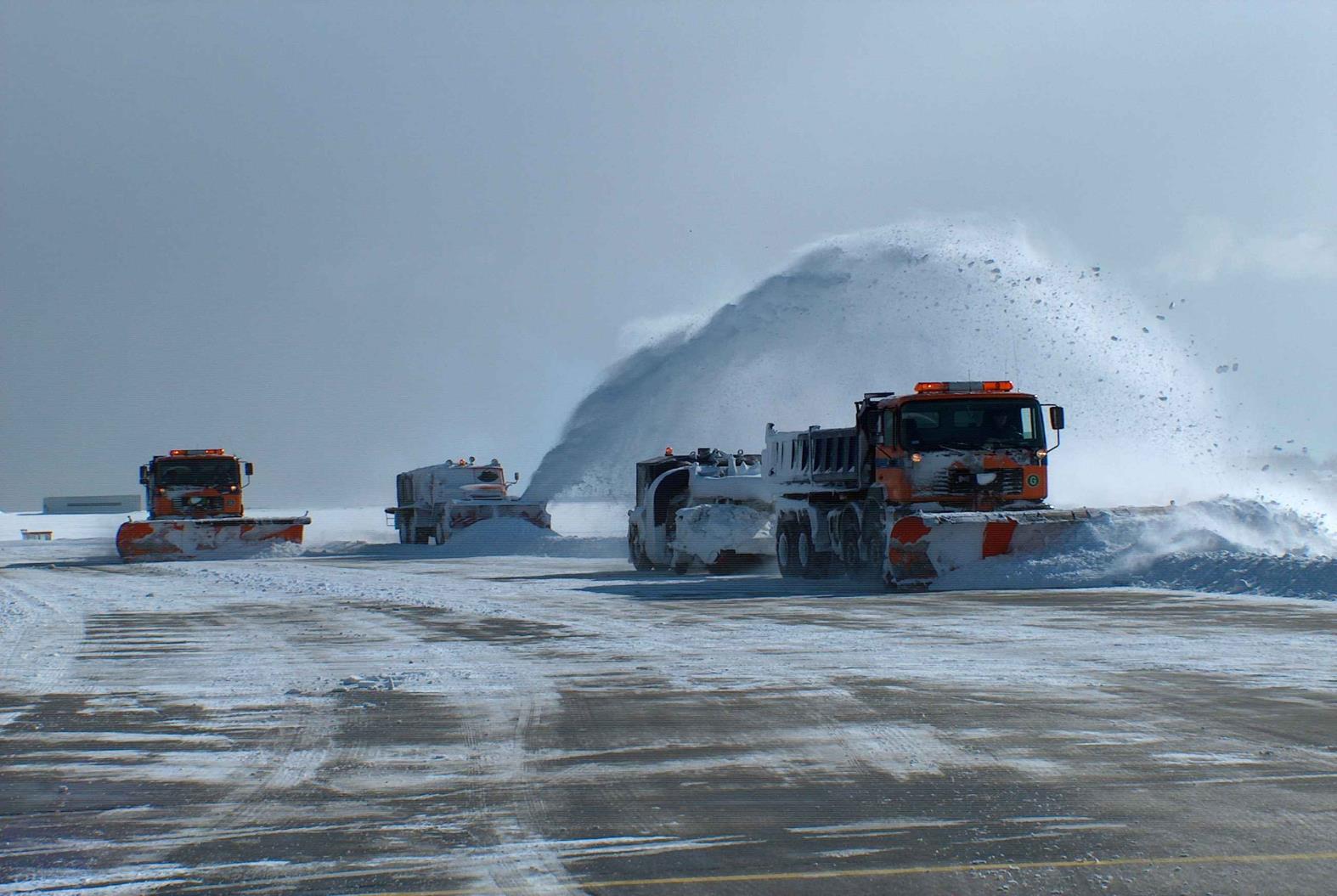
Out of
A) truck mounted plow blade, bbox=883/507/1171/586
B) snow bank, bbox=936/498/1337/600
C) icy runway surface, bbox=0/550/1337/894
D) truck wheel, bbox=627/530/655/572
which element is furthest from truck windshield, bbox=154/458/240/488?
icy runway surface, bbox=0/550/1337/894

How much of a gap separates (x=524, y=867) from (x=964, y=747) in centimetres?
292

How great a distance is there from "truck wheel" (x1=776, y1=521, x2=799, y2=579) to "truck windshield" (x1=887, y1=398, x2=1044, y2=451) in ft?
11.1

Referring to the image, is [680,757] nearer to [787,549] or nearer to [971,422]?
[971,422]

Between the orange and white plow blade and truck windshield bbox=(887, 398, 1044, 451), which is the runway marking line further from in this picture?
the orange and white plow blade

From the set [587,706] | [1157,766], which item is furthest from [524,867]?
[587,706]

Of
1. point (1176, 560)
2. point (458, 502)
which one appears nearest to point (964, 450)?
point (1176, 560)

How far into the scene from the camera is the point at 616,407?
134 ft

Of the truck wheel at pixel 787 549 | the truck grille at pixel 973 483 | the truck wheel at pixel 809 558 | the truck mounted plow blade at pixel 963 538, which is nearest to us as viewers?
the truck mounted plow blade at pixel 963 538

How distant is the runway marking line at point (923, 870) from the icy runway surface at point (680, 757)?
0.02 m

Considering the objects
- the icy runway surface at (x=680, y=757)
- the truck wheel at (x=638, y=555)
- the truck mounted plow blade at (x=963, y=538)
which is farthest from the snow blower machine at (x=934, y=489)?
the truck wheel at (x=638, y=555)

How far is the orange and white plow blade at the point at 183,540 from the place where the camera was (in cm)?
3488

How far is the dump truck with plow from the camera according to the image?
38.2m

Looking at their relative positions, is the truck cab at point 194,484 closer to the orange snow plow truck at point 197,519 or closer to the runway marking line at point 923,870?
the orange snow plow truck at point 197,519

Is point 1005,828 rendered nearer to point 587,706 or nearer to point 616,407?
point 587,706
